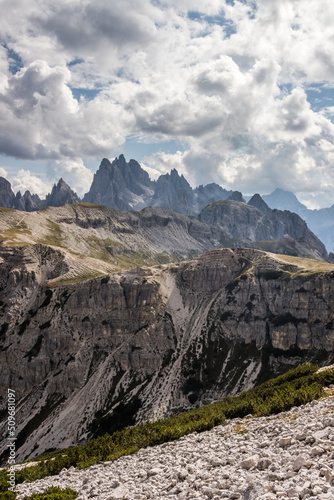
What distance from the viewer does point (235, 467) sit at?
24453 millimetres

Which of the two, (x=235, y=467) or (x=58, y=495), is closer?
(x=235, y=467)

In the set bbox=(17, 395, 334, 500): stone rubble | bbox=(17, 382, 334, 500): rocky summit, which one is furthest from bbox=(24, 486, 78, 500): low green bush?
bbox=(17, 395, 334, 500): stone rubble

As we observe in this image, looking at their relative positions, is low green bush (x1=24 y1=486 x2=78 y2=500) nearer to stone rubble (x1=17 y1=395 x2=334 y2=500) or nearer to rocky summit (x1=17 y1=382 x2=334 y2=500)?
rocky summit (x1=17 y1=382 x2=334 y2=500)

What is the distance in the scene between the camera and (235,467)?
2445 cm

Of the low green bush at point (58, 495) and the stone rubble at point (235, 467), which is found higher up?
the stone rubble at point (235, 467)

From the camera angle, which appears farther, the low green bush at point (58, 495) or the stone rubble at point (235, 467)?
the low green bush at point (58, 495)

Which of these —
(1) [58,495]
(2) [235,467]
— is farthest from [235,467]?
(1) [58,495]

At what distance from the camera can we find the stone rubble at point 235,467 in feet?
59.2

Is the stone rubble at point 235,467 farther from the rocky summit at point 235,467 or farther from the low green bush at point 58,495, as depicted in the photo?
the low green bush at point 58,495

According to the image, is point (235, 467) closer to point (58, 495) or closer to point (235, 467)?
point (235, 467)

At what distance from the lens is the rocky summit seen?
711 inches

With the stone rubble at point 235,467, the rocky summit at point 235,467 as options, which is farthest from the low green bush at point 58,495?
the stone rubble at point 235,467

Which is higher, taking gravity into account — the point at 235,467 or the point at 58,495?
the point at 235,467

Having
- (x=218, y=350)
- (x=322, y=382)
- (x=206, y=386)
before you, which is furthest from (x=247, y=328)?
(x=322, y=382)
